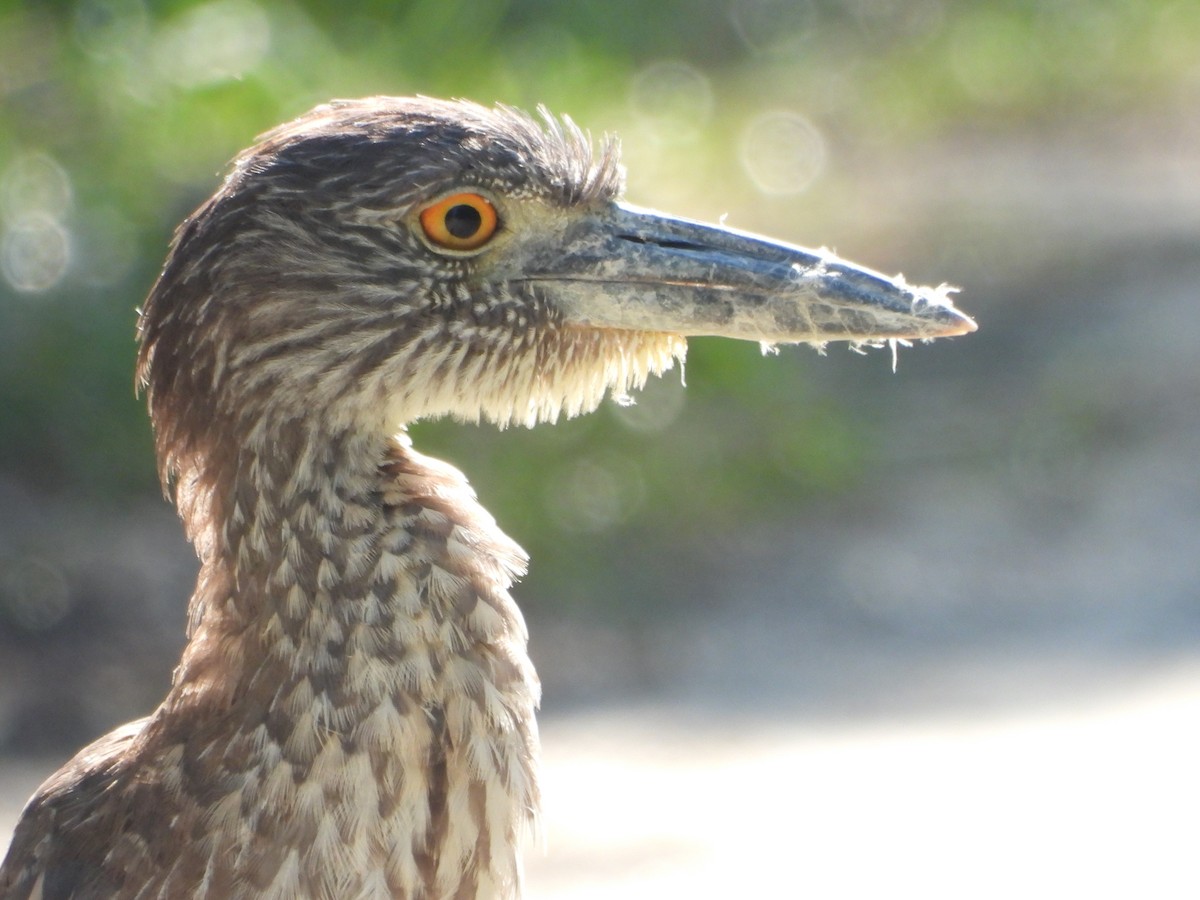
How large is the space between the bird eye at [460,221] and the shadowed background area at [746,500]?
3201mm

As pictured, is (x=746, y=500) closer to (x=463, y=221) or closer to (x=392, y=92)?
(x=392, y=92)

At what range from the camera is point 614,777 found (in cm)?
605

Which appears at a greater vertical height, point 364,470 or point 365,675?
point 364,470

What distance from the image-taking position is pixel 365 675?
8.76 ft

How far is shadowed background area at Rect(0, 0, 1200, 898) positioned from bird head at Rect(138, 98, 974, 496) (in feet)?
9.90

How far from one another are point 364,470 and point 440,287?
0.39 meters

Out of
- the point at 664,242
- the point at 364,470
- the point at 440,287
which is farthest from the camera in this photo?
the point at 664,242

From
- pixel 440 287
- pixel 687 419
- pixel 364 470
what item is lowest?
pixel 364 470

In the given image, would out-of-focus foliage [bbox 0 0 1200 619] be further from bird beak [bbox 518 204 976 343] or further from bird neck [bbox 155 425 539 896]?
bird neck [bbox 155 425 539 896]

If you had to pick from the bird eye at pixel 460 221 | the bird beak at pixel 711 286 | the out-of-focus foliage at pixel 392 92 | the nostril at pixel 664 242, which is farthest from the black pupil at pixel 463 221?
the out-of-focus foliage at pixel 392 92

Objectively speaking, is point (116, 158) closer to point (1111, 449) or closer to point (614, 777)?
point (614, 777)

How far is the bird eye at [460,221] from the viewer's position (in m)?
2.85

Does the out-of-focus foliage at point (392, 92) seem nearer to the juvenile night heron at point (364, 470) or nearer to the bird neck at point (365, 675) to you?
the juvenile night heron at point (364, 470)

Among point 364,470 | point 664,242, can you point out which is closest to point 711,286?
point 664,242
